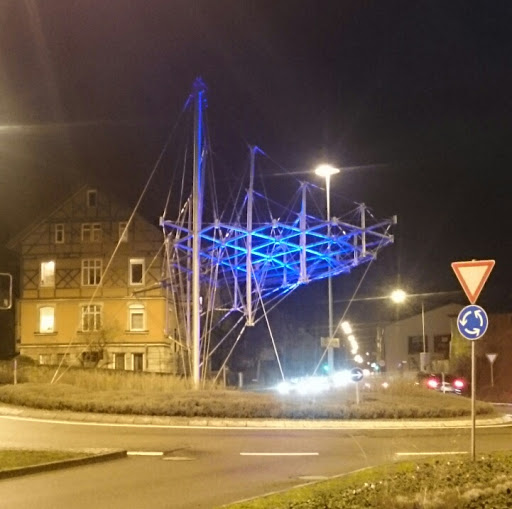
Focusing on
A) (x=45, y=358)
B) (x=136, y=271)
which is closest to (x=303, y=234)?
(x=136, y=271)

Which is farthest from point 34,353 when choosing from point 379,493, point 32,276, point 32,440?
point 379,493

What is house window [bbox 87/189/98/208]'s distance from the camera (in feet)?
177

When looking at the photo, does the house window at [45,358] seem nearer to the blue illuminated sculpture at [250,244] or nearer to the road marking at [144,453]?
the blue illuminated sculpture at [250,244]

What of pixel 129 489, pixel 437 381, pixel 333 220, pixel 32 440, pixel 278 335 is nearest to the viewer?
pixel 129 489

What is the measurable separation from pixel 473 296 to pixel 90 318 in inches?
1750

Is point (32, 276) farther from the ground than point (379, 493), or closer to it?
farther from the ground

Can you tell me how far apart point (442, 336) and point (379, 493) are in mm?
77898

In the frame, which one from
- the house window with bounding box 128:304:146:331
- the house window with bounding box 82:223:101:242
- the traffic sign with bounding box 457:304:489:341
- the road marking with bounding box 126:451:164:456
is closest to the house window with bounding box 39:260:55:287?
the house window with bounding box 82:223:101:242

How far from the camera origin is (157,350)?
172 ft

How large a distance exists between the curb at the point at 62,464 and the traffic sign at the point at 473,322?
645 centimetres

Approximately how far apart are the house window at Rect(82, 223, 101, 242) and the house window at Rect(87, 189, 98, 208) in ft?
4.30

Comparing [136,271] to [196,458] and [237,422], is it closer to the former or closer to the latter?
[237,422]

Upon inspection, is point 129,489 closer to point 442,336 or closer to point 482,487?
point 482,487

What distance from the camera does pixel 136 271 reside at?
53.6 metres
